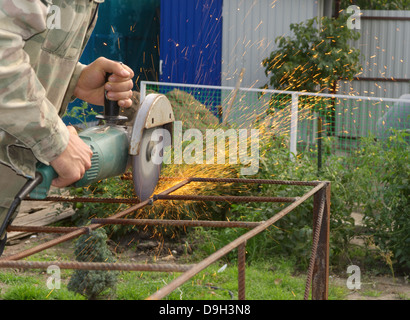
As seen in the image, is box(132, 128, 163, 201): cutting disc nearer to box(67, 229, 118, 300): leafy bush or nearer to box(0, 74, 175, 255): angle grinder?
box(0, 74, 175, 255): angle grinder

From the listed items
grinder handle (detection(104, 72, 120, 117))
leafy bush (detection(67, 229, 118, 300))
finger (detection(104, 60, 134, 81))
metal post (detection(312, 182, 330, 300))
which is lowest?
leafy bush (detection(67, 229, 118, 300))

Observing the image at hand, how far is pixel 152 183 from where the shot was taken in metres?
2.62

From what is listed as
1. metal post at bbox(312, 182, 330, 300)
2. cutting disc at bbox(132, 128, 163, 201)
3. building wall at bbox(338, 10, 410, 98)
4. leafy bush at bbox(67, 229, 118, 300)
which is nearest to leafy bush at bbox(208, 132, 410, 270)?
Answer: leafy bush at bbox(67, 229, 118, 300)

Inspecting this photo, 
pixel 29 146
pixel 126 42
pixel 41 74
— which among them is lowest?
pixel 29 146

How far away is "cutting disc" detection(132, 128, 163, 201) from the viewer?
2418 millimetres

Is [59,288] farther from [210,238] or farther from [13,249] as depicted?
[210,238]

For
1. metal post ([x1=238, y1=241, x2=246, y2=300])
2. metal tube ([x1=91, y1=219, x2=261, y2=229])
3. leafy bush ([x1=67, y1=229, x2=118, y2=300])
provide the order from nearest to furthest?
metal post ([x1=238, y1=241, x2=246, y2=300]) < metal tube ([x1=91, y1=219, x2=261, y2=229]) < leafy bush ([x1=67, y1=229, x2=118, y2=300])

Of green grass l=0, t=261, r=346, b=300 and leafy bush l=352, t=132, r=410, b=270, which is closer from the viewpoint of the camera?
green grass l=0, t=261, r=346, b=300

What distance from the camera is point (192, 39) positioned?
10.2 metres

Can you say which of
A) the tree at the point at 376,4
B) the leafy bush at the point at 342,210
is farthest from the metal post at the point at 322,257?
the tree at the point at 376,4

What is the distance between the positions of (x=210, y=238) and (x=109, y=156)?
11.6 ft

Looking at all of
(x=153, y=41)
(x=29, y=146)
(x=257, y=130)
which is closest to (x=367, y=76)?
(x=153, y=41)

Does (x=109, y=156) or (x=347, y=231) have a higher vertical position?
(x=109, y=156)

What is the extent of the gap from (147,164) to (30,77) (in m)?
0.77
